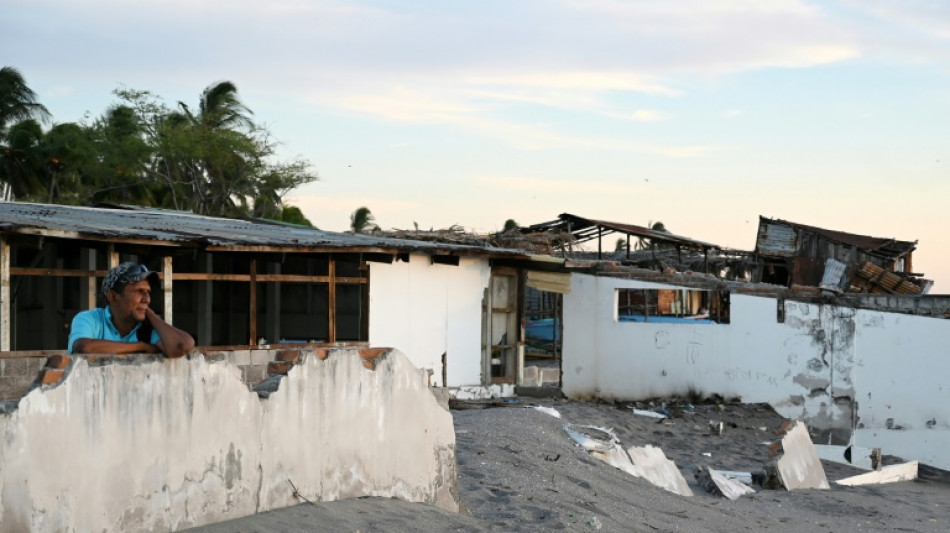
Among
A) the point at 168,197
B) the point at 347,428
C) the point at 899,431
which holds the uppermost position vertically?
the point at 168,197

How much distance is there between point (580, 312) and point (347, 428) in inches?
491

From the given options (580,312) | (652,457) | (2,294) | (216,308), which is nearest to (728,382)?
(580,312)

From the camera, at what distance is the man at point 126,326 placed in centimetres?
586

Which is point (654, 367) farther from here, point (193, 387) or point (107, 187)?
point (107, 187)

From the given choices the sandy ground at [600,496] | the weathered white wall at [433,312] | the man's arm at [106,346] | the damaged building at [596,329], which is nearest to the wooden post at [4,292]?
the damaged building at [596,329]

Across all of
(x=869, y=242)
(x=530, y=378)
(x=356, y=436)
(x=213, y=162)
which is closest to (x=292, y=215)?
(x=213, y=162)

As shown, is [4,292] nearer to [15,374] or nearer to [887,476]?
[15,374]

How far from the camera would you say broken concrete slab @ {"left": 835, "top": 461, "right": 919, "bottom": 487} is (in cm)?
1514

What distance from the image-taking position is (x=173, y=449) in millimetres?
5980

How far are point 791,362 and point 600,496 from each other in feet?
29.0

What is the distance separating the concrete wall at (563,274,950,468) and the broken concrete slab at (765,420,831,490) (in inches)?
145

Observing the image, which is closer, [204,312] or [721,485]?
[721,485]

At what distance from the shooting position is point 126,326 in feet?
20.0

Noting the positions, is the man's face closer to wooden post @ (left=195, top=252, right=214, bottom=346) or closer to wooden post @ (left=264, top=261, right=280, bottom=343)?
wooden post @ (left=195, top=252, right=214, bottom=346)
